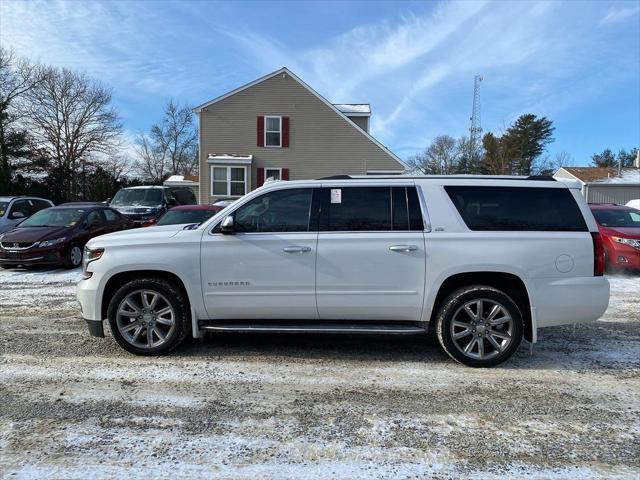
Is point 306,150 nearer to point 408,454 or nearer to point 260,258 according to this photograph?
point 260,258

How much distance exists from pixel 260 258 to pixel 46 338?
298 cm

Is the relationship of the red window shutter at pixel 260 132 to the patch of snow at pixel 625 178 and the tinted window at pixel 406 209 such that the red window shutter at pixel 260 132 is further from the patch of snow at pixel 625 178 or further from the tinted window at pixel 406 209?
the patch of snow at pixel 625 178

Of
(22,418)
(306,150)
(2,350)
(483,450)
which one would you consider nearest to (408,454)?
(483,450)

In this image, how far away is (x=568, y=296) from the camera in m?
4.38

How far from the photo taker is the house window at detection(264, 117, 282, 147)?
80.2 feet

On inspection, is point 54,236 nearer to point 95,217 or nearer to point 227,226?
point 95,217

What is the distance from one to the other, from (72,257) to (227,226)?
769cm

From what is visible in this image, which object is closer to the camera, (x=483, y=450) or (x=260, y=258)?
(x=483, y=450)

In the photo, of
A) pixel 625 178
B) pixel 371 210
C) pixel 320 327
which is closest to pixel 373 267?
pixel 371 210

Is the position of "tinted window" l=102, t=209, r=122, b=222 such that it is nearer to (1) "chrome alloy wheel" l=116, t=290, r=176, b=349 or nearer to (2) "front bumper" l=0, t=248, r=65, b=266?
(2) "front bumper" l=0, t=248, r=65, b=266

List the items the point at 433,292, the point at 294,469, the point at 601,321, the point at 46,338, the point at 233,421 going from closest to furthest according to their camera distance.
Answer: the point at 294,469, the point at 233,421, the point at 433,292, the point at 46,338, the point at 601,321

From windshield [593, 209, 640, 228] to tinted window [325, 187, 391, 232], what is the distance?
27.7ft

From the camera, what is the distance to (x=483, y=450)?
3.04 m

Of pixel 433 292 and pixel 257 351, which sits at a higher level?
pixel 433 292
